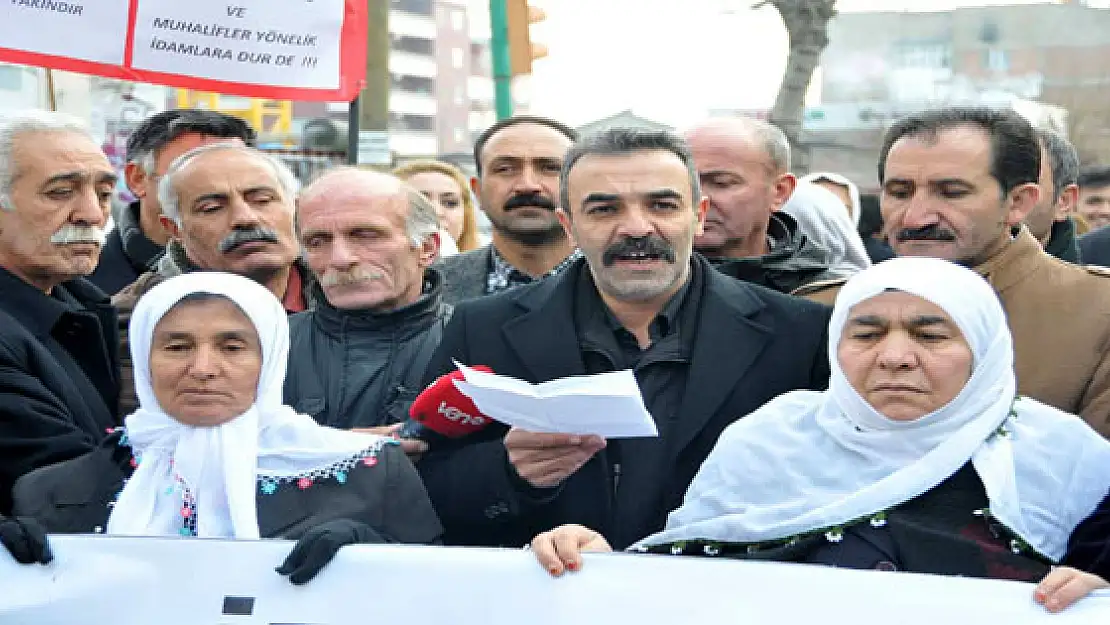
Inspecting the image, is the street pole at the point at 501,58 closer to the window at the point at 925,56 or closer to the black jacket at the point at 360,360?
the black jacket at the point at 360,360

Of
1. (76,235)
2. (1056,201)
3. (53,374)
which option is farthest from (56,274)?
(1056,201)

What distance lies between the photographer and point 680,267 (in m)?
4.05

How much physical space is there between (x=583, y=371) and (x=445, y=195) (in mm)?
4585

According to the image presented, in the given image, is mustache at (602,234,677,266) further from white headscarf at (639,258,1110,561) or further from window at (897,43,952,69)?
window at (897,43,952,69)

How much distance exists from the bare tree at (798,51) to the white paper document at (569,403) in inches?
553

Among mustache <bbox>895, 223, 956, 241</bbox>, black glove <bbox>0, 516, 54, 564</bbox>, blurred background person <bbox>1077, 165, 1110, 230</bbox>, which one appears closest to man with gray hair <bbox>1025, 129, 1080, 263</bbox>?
mustache <bbox>895, 223, 956, 241</bbox>

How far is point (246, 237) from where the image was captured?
525cm

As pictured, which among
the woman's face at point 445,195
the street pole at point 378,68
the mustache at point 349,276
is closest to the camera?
the mustache at point 349,276

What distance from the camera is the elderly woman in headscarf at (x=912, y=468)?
122 inches

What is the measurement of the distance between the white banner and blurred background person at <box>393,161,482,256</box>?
5.13 metres

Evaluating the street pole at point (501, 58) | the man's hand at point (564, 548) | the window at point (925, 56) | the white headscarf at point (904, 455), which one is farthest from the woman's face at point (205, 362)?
the window at point (925, 56)

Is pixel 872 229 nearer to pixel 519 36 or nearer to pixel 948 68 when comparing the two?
pixel 519 36

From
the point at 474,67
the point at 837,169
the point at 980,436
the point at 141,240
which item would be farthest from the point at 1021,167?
the point at 474,67

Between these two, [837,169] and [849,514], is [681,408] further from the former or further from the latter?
[837,169]
